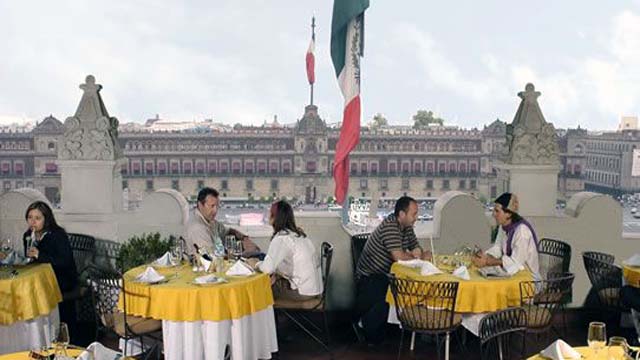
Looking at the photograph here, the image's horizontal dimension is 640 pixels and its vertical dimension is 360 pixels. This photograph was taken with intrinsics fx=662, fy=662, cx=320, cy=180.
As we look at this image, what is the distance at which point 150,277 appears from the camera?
158 inches

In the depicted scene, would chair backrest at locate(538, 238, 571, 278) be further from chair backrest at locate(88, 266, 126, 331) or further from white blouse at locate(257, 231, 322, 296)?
chair backrest at locate(88, 266, 126, 331)

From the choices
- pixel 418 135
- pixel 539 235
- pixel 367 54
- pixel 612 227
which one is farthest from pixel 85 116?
pixel 418 135

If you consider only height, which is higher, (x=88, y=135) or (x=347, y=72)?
(x=347, y=72)

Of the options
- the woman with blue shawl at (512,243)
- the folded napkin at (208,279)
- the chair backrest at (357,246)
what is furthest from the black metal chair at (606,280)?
the folded napkin at (208,279)

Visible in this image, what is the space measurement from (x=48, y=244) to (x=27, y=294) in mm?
463

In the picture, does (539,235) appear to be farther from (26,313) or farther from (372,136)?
(372,136)

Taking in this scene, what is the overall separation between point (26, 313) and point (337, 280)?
247 centimetres

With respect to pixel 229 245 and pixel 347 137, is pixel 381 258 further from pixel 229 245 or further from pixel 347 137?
pixel 347 137

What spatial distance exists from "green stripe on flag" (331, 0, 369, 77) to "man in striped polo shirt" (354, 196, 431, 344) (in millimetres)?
1591

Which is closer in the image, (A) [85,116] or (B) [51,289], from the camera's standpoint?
(B) [51,289]

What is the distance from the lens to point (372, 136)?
71.6 ft

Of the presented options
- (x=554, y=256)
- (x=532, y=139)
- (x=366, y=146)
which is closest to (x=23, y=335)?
(x=554, y=256)

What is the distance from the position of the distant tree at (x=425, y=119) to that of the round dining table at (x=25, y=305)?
68.2ft

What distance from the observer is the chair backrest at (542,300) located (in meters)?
4.15
